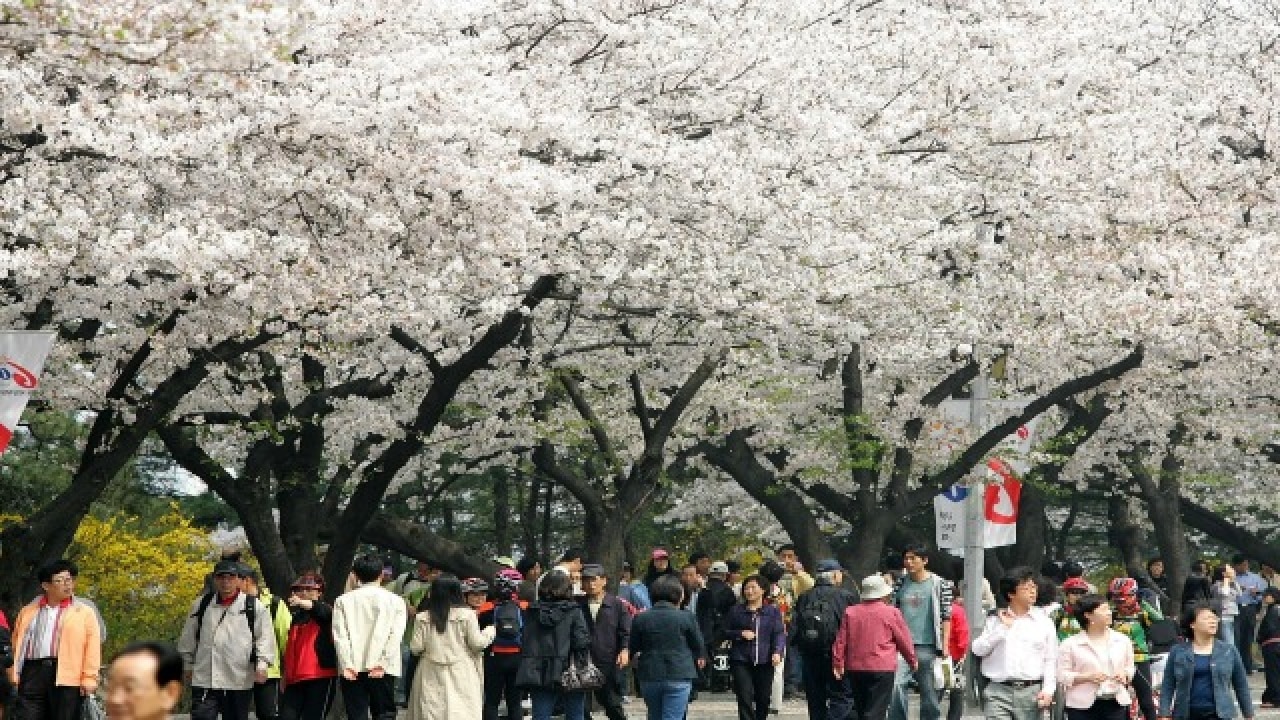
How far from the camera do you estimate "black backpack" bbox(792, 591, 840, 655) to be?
1877 centimetres

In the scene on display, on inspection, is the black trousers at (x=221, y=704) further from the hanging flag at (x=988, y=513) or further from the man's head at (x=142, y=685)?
the hanging flag at (x=988, y=513)

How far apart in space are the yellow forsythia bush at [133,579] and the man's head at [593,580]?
1173 cm

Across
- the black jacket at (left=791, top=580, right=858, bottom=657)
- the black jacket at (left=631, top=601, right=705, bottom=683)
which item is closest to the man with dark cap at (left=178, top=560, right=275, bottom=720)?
the black jacket at (left=631, top=601, right=705, bottom=683)

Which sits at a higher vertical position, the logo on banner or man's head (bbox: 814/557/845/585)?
the logo on banner

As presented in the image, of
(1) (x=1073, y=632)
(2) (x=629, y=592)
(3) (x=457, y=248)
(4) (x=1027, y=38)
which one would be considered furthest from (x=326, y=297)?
(4) (x=1027, y=38)

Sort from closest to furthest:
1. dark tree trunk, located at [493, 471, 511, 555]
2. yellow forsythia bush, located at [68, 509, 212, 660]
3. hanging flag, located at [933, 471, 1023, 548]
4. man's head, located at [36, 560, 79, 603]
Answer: man's head, located at [36, 560, 79, 603] → hanging flag, located at [933, 471, 1023, 548] → yellow forsythia bush, located at [68, 509, 212, 660] → dark tree trunk, located at [493, 471, 511, 555]

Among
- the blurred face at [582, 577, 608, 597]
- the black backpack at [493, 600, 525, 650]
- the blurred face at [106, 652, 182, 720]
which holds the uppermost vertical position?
the blurred face at [582, 577, 608, 597]

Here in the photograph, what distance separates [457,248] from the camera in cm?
1725

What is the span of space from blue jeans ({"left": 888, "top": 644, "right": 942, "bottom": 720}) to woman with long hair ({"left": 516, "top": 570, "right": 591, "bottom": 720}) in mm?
2928

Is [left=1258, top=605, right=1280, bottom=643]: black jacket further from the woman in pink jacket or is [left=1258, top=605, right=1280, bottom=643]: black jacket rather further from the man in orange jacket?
the man in orange jacket

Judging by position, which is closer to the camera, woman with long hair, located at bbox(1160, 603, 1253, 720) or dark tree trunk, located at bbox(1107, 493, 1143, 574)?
woman with long hair, located at bbox(1160, 603, 1253, 720)

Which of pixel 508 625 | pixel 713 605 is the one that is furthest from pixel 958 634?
pixel 508 625

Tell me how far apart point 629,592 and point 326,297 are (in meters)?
7.71

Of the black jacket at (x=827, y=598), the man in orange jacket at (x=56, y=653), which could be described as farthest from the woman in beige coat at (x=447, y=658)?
the black jacket at (x=827, y=598)
